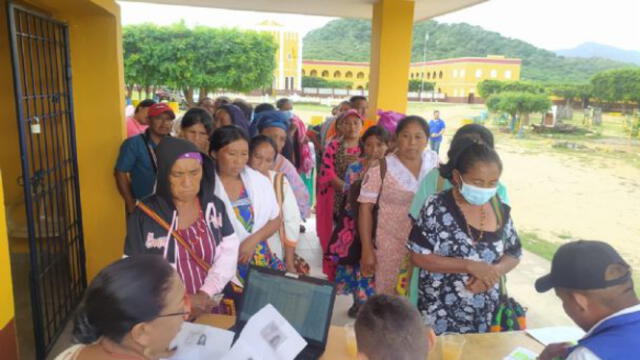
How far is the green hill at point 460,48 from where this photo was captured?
137 feet

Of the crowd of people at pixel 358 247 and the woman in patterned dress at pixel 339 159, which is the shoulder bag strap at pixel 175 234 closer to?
the crowd of people at pixel 358 247

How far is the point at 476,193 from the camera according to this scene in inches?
79.7

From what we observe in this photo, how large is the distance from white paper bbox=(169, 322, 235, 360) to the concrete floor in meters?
1.97

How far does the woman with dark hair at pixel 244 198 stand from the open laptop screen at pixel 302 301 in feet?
2.03

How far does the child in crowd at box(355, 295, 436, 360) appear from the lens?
1.17 meters

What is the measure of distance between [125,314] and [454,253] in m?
1.45

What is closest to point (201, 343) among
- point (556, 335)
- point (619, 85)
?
point (556, 335)

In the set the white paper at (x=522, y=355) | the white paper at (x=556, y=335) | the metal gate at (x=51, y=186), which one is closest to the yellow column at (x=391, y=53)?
the metal gate at (x=51, y=186)

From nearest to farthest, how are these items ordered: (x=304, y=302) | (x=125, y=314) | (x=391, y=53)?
1. (x=125, y=314)
2. (x=304, y=302)
3. (x=391, y=53)

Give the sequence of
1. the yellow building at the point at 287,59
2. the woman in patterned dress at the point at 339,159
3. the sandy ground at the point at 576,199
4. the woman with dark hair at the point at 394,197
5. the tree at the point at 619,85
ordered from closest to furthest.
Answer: the woman with dark hair at the point at 394,197, the woman in patterned dress at the point at 339,159, the sandy ground at the point at 576,199, the tree at the point at 619,85, the yellow building at the point at 287,59

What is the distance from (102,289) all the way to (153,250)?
0.82 meters

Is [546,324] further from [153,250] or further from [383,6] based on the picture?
[383,6]

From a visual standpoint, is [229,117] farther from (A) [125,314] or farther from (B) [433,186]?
(A) [125,314]

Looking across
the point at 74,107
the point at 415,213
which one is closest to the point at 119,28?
the point at 74,107
